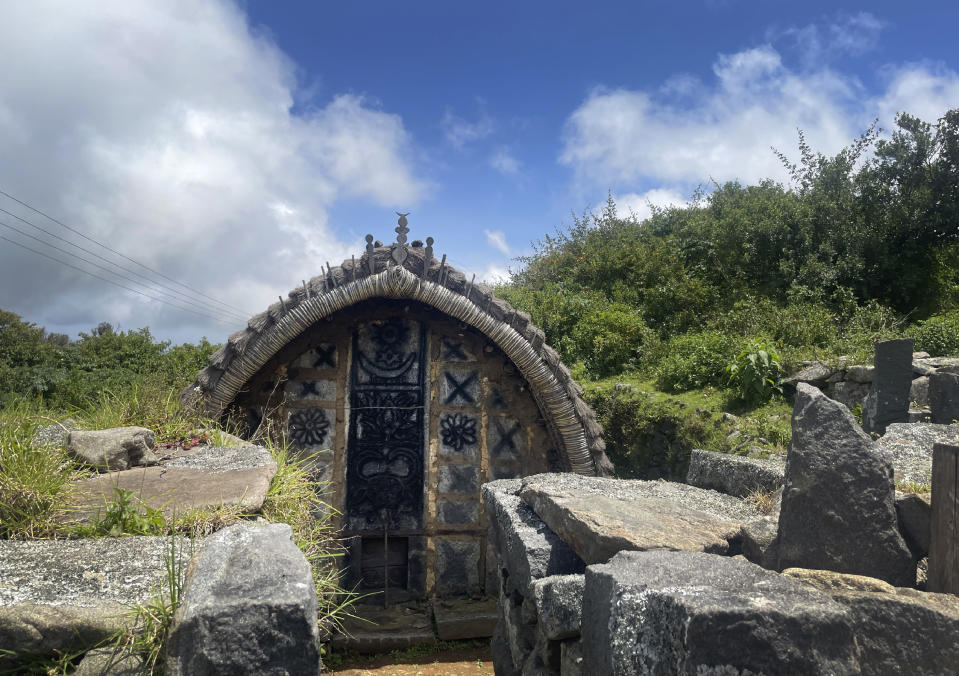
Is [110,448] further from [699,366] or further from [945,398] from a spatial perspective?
[699,366]

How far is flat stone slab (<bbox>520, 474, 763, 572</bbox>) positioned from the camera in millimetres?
2166

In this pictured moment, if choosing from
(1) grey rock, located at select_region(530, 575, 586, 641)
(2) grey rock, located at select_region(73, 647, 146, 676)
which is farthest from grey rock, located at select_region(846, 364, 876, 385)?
(2) grey rock, located at select_region(73, 647, 146, 676)

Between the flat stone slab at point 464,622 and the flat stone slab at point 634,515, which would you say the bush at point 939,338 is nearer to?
the flat stone slab at point 634,515

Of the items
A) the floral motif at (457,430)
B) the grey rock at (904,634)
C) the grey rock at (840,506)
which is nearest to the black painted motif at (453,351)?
the floral motif at (457,430)

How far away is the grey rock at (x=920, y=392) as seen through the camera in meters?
5.06

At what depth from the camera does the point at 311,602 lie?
5.26 feet

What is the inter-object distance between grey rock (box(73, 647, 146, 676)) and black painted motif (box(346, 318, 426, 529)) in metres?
5.29

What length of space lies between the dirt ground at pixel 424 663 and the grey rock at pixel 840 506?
15.3 ft

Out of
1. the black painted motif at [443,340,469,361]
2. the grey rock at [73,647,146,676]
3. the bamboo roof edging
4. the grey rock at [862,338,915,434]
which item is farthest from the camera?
the black painted motif at [443,340,469,361]

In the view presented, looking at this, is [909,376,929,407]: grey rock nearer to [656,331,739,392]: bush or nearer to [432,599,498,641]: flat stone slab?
[656,331,739,392]: bush

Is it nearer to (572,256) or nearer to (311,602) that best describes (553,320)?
(572,256)

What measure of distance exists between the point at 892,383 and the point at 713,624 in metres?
4.09

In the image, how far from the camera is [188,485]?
3.13m

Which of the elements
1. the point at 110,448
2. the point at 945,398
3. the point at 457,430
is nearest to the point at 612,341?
the point at 457,430
